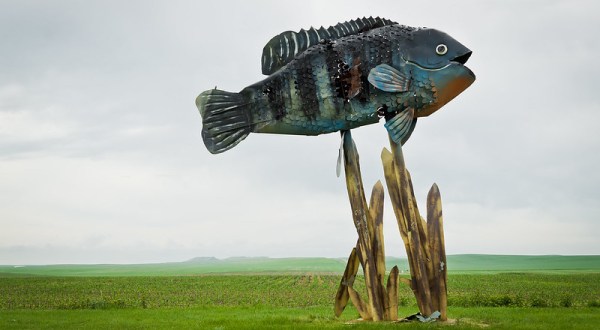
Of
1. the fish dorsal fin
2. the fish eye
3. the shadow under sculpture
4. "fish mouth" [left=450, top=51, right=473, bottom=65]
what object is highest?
the fish dorsal fin

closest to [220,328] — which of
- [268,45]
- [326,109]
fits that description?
[326,109]

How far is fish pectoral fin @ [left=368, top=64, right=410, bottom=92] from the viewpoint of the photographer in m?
7.05

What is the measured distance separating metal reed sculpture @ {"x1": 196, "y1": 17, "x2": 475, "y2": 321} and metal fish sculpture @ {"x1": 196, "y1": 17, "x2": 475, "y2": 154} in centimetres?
1

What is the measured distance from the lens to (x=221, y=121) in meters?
7.24

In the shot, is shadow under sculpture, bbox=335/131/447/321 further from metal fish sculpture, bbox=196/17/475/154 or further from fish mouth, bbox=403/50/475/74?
fish mouth, bbox=403/50/475/74

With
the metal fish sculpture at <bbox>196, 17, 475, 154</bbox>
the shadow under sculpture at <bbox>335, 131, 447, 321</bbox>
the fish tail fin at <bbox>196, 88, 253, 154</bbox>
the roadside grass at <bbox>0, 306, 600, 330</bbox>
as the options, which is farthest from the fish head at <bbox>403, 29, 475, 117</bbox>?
the roadside grass at <bbox>0, 306, 600, 330</bbox>

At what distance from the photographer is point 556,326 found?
8.87 meters

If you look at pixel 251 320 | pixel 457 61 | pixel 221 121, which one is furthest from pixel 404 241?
pixel 251 320

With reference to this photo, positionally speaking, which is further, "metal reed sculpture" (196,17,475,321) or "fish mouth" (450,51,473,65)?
"fish mouth" (450,51,473,65)

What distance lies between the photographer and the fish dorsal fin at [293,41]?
7.76m

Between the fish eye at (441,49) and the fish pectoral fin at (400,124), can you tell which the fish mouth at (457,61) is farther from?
the fish pectoral fin at (400,124)

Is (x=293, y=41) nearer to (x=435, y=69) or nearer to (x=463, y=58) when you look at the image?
(x=435, y=69)

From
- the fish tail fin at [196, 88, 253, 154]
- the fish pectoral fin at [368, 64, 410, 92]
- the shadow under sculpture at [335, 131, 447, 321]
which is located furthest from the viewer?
the shadow under sculpture at [335, 131, 447, 321]

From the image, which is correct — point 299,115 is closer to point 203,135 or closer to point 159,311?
point 203,135
